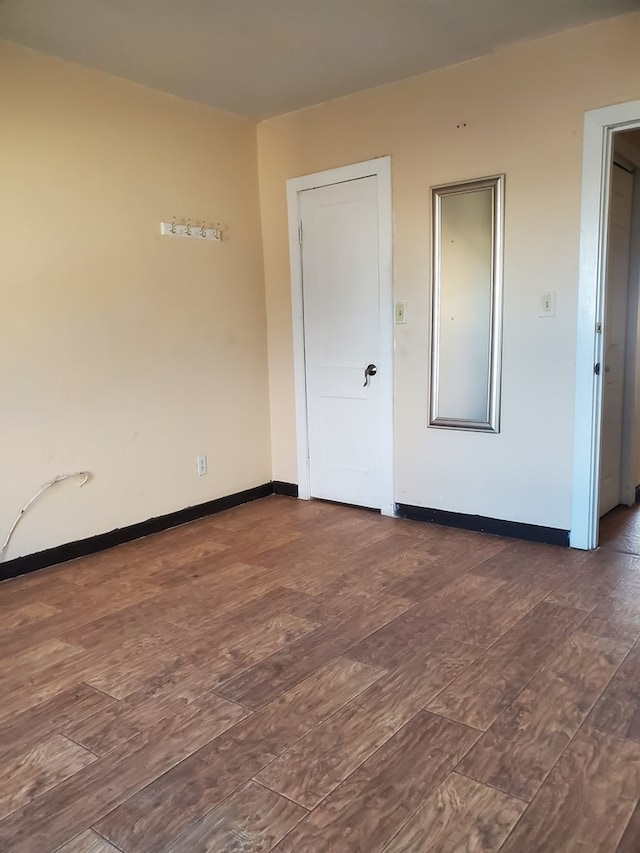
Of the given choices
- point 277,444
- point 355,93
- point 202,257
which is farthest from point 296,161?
point 277,444

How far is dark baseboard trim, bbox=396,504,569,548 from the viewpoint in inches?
134

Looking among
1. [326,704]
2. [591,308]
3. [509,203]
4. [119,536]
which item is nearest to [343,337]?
[509,203]

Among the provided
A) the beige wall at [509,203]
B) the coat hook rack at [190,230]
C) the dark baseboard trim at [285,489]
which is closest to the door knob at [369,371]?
the beige wall at [509,203]

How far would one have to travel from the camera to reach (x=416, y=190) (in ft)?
12.0

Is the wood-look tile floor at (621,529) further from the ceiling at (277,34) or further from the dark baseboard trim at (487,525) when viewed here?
the ceiling at (277,34)

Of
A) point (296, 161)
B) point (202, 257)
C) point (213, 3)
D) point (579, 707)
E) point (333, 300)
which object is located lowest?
point (579, 707)

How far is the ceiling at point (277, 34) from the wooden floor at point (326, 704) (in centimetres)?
253

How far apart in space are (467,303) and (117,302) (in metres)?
1.92

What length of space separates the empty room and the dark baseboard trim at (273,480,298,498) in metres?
0.02

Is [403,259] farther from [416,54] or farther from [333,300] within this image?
[416,54]

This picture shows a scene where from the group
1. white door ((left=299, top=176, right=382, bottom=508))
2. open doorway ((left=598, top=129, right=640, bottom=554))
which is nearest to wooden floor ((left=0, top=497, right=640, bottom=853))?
open doorway ((left=598, top=129, right=640, bottom=554))

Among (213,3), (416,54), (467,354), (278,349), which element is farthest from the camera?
(278,349)

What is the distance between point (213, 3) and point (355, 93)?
4.32 ft

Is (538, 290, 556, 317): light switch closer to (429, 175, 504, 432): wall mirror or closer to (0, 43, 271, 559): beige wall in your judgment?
(429, 175, 504, 432): wall mirror
